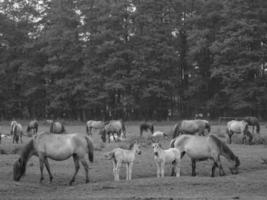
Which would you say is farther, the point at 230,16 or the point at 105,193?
the point at 230,16

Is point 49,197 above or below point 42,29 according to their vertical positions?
below

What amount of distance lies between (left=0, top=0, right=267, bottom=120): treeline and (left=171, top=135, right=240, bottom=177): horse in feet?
109

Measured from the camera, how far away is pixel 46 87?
63875 mm

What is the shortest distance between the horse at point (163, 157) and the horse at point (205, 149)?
71 cm

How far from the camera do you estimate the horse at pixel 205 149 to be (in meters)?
20.8

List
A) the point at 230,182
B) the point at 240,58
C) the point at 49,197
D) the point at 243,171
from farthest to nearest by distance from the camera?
1. the point at 240,58
2. the point at 243,171
3. the point at 230,182
4. the point at 49,197

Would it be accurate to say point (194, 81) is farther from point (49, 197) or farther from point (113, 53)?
point (49, 197)

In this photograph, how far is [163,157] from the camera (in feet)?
65.0

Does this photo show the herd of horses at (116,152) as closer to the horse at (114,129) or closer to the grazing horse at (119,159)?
the grazing horse at (119,159)

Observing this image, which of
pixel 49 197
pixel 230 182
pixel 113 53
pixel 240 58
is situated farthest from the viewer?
pixel 113 53

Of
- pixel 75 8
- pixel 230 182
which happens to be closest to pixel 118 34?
pixel 75 8

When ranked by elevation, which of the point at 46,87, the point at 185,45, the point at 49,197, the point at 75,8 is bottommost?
the point at 49,197

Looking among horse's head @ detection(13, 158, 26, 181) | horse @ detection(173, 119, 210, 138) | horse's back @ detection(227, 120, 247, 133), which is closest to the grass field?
horse's head @ detection(13, 158, 26, 181)

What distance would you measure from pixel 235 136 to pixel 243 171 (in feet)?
41.8
